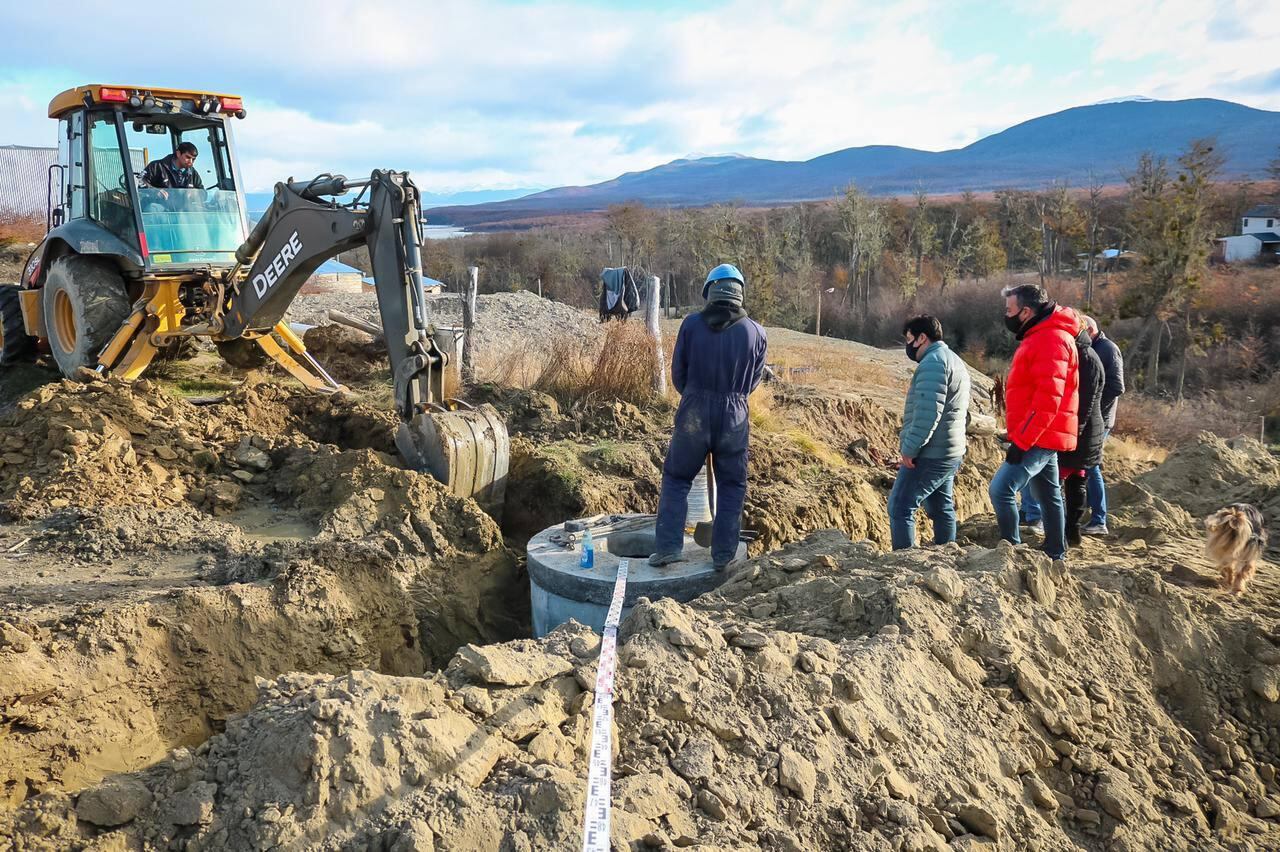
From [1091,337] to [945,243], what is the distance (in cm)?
5924

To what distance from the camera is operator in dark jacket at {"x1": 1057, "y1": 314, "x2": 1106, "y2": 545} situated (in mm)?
6258

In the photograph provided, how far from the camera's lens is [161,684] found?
488 cm

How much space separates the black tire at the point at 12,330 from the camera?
33.9 feet

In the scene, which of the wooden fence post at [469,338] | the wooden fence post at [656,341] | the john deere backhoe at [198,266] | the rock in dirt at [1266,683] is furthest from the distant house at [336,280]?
the rock in dirt at [1266,683]

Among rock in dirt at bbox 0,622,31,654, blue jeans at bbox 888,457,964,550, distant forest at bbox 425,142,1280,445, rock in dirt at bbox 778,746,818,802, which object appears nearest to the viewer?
rock in dirt at bbox 778,746,818,802

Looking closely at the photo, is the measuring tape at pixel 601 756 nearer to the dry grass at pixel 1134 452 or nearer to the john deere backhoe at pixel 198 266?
the john deere backhoe at pixel 198 266

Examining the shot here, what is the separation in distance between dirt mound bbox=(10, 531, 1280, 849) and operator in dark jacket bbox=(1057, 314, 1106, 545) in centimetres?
172

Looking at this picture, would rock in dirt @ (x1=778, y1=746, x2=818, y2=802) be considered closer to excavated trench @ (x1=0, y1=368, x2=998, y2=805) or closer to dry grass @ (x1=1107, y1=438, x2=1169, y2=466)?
excavated trench @ (x1=0, y1=368, x2=998, y2=805)

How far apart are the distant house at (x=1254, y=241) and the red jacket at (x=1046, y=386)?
4749cm

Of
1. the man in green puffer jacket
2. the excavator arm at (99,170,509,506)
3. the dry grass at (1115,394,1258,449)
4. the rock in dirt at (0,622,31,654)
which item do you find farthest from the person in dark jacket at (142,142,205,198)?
the dry grass at (1115,394,1258,449)

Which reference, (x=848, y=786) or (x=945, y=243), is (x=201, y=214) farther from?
(x=945, y=243)

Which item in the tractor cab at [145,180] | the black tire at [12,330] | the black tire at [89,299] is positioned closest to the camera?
the tractor cab at [145,180]

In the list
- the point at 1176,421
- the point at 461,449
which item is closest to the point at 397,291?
the point at 461,449

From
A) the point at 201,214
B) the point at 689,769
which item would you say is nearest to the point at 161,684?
the point at 689,769
